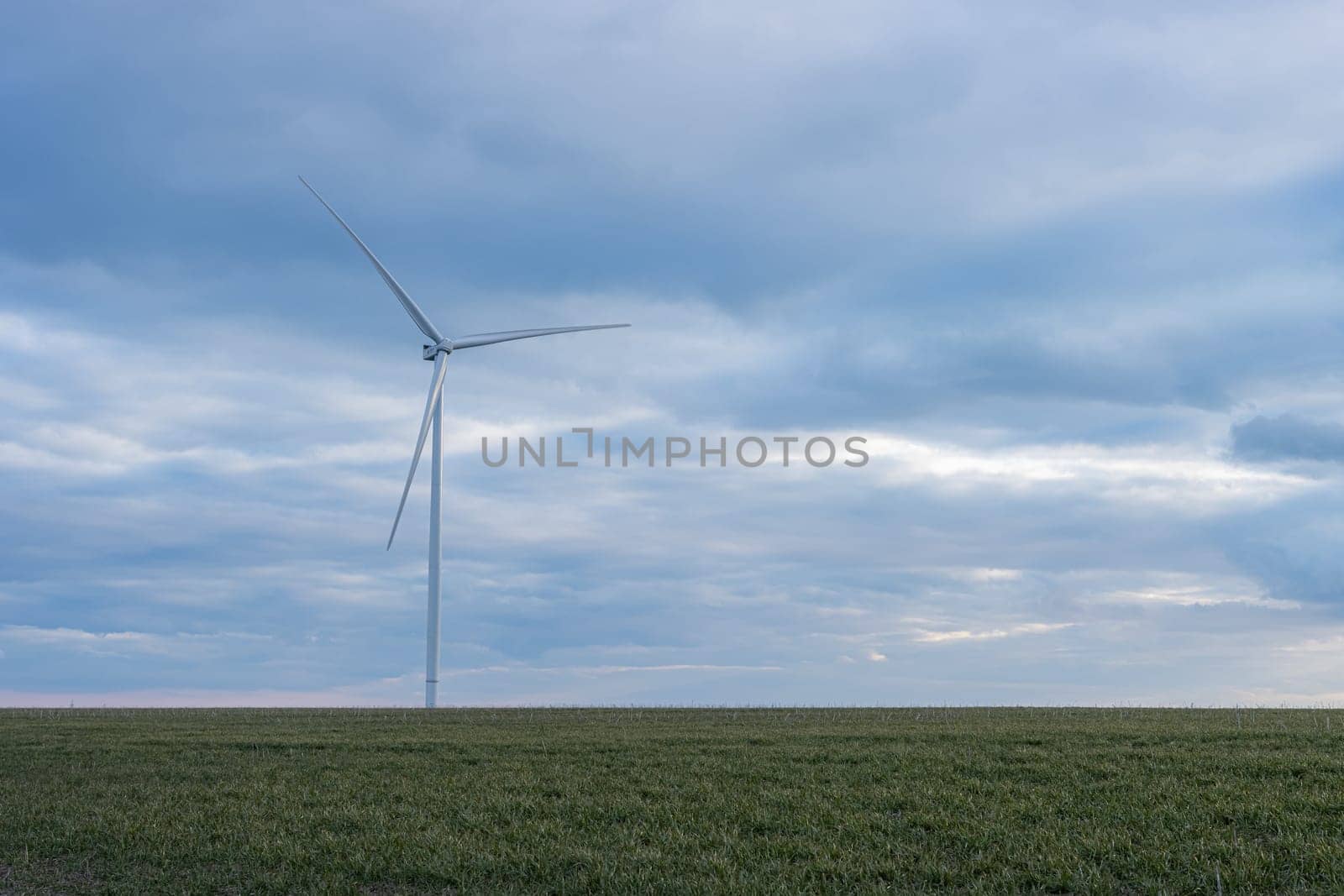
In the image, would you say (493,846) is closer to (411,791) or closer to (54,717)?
(411,791)

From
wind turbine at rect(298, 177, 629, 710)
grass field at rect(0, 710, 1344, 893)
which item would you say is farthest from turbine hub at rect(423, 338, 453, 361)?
grass field at rect(0, 710, 1344, 893)

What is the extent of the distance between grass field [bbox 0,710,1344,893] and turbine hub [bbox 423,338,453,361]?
137 feet

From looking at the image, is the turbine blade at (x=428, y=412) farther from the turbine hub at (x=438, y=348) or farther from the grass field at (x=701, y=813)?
the grass field at (x=701, y=813)

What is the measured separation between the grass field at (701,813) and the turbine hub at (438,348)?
137ft

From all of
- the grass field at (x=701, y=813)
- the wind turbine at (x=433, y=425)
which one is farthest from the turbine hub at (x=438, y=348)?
the grass field at (x=701, y=813)

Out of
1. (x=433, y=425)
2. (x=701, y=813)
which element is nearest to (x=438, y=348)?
(x=433, y=425)

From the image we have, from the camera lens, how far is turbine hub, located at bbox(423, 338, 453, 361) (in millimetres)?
72000

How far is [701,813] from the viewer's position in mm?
19781

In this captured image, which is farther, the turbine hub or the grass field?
the turbine hub

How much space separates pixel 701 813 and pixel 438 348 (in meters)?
56.5

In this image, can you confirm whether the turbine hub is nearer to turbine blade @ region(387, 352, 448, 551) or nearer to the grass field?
turbine blade @ region(387, 352, 448, 551)

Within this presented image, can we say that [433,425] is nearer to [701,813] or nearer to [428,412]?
[428,412]

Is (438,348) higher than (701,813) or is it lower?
higher

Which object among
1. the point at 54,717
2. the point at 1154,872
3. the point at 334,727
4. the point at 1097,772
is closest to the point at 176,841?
the point at 1154,872
